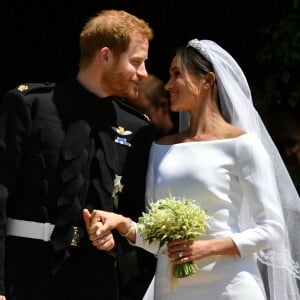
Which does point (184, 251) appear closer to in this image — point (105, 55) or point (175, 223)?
point (175, 223)

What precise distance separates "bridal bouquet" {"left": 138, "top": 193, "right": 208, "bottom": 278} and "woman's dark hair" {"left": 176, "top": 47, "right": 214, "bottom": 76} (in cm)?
63

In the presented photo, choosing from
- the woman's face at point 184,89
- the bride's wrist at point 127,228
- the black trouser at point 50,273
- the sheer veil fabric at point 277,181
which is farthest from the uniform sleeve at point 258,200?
the black trouser at point 50,273

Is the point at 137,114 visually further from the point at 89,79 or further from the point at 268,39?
the point at 268,39

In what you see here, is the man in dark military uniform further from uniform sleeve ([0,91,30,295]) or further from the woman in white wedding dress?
the woman in white wedding dress

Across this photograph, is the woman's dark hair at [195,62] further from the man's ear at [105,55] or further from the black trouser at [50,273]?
the black trouser at [50,273]

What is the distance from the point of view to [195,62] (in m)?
5.14

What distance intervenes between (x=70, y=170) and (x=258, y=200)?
802 mm

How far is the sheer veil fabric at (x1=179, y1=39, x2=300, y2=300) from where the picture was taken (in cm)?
510

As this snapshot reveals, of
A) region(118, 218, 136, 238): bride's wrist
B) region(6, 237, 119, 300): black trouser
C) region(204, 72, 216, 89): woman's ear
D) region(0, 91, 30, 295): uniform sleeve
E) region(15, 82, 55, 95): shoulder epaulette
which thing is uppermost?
region(204, 72, 216, 89): woman's ear

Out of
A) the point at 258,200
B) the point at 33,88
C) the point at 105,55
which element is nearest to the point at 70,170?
the point at 33,88

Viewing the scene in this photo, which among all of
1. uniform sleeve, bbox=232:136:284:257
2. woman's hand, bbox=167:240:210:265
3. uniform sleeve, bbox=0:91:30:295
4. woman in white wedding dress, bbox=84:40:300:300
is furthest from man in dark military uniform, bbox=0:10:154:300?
uniform sleeve, bbox=232:136:284:257

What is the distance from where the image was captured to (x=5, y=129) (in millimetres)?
4945

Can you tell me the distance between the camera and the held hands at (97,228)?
4789mm

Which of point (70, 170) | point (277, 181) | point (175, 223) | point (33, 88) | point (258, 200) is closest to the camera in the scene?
point (175, 223)
